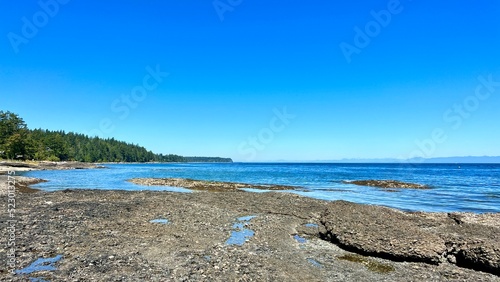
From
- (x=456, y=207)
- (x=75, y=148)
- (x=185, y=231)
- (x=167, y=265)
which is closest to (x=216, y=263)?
(x=167, y=265)

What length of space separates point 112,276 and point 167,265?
6.68 feet

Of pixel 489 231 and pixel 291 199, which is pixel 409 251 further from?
pixel 291 199

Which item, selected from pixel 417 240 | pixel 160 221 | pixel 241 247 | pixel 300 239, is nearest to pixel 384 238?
pixel 417 240

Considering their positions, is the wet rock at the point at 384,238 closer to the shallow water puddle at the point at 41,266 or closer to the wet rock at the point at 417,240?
the wet rock at the point at 417,240

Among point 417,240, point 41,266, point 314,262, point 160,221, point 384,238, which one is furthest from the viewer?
point 160,221

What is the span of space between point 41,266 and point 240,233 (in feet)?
31.6

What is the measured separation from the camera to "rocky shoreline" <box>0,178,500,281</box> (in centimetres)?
1120

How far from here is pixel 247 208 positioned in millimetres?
26203

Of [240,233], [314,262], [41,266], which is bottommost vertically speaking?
[314,262]

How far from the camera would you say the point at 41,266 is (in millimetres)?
11109

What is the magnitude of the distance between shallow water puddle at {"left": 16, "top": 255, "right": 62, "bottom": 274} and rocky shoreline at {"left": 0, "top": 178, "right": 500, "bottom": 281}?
0.25 ft

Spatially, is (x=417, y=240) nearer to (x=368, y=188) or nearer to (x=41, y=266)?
(x=41, y=266)

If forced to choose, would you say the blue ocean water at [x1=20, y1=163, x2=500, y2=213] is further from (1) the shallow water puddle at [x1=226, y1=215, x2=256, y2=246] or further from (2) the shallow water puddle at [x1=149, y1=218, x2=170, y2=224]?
(2) the shallow water puddle at [x1=149, y1=218, x2=170, y2=224]

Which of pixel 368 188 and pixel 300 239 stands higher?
pixel 368 188
